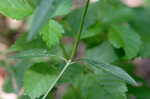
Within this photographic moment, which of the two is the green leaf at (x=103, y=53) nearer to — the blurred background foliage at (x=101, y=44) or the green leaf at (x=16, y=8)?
the blurred background foliage at (x=101, y=44)

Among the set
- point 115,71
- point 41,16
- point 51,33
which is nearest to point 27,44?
point 51,33

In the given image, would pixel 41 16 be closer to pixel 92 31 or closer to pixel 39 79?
pixel 39 79

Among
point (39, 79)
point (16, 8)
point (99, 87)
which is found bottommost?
point (99, 87)

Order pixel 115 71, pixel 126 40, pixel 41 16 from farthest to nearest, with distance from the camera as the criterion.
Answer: pixel 126 40 → pixel 115 71 → pixel 41 16

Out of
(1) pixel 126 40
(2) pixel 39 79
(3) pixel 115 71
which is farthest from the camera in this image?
(1) pixel 126 40

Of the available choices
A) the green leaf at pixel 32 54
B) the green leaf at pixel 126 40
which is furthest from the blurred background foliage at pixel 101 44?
the green leaf at pixel 32 54

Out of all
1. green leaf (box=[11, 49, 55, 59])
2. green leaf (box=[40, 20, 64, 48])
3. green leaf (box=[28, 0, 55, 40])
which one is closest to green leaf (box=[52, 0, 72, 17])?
→ green leaf (box=[40, 20, 64, 48])

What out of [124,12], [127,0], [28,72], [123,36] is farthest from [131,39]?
[127,0]

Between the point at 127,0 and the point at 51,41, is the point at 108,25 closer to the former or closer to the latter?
the point at 51,41

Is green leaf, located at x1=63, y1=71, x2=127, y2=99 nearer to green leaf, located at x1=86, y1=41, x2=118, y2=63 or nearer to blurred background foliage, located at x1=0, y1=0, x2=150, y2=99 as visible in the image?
blurred background foliage, located at x1=0, y1=0, x2=150, y2=99
